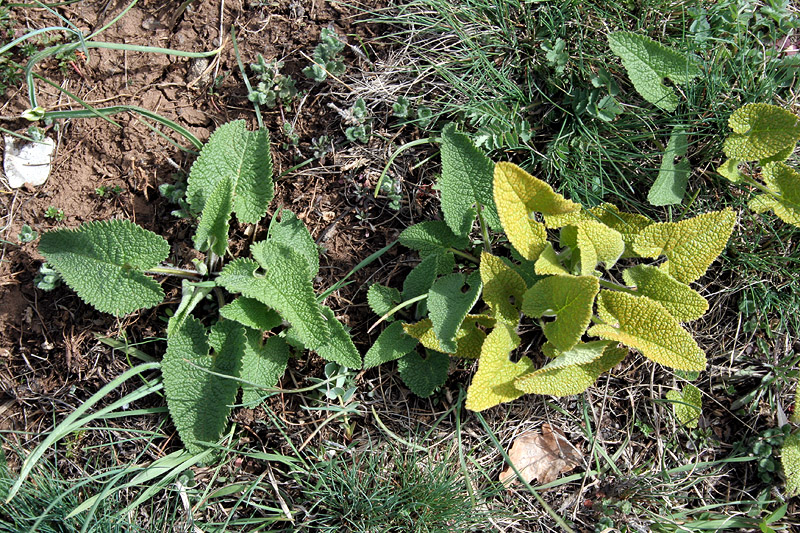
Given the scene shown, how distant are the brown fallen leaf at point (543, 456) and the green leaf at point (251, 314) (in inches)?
35.8

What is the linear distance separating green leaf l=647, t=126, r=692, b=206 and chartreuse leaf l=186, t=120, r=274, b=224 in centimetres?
128

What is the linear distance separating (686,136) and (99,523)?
2304 millimetres

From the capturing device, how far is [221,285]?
1.76 meters

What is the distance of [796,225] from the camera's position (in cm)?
191

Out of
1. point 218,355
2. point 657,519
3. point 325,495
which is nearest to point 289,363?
point 218,355

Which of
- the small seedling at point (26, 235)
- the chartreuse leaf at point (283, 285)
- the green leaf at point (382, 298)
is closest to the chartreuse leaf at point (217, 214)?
the chartreuse leaf at point (283, 285)

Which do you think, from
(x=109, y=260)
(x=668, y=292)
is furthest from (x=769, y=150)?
(x=109, y=260)

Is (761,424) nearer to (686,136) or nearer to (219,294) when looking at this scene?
(686,136)

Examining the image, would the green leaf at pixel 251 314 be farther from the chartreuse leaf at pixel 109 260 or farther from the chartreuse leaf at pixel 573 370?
the chartreuse leaf at pixel 573 370

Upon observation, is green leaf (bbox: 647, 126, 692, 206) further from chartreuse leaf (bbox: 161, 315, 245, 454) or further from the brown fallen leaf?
chartreuse leaf (bbox: 161, 315, 245, 454)

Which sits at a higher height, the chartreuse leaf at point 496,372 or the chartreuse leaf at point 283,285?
the chartreuse leaf at point 283,285

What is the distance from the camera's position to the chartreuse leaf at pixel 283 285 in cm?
169

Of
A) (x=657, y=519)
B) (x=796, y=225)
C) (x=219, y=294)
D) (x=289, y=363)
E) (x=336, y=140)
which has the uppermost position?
(x=336, y=140)

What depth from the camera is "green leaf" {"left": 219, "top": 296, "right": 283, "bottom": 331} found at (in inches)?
68.9
